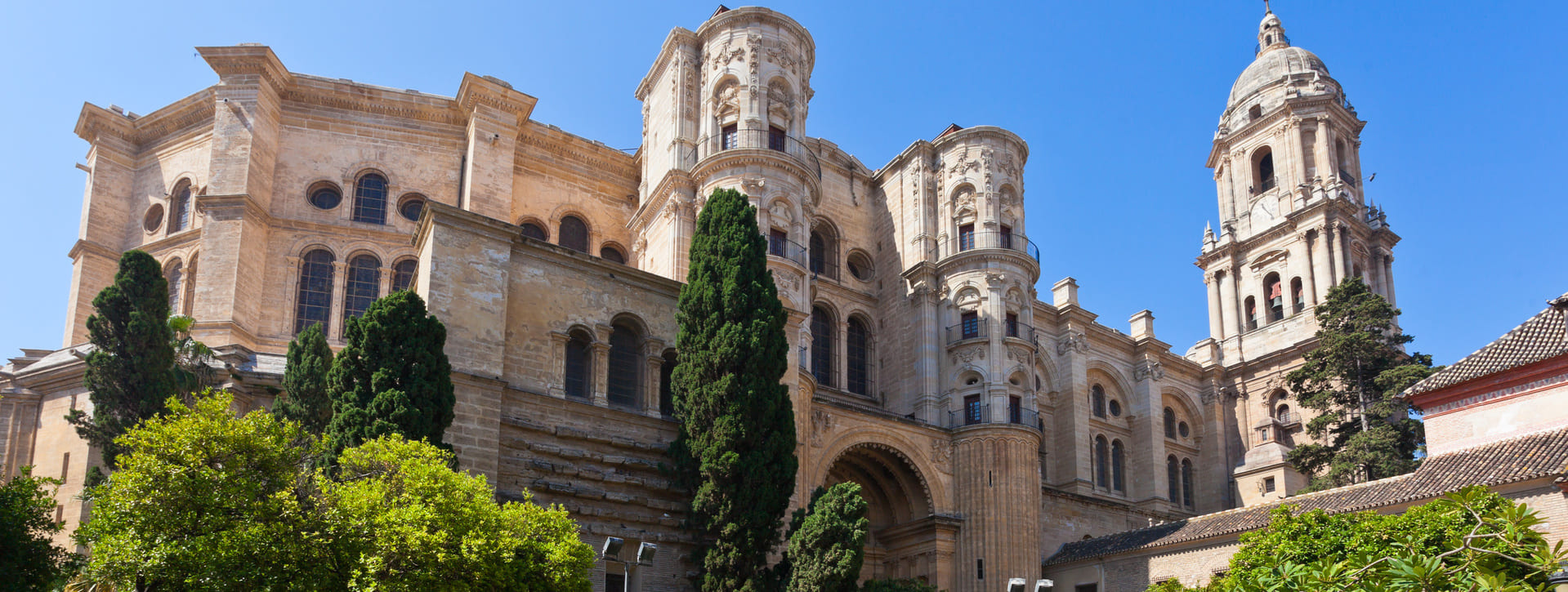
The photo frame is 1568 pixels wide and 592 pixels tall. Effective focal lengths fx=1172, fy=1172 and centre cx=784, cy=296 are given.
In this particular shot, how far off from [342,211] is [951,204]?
18.1m

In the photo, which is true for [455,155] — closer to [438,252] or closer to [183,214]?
[183,214]

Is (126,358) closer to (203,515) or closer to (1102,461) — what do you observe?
(203,515)

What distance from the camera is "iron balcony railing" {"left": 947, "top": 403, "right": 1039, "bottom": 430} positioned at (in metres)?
33.4

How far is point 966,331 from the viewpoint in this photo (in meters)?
35.2

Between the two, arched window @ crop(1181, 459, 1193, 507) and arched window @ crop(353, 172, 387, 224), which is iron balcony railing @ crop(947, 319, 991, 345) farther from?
arched window @ crop(353, 172, 387, 224)

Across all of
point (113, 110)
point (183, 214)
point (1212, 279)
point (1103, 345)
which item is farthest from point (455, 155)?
point (1212, 279)

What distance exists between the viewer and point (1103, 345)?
145ft

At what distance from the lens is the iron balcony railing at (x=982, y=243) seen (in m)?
35.6

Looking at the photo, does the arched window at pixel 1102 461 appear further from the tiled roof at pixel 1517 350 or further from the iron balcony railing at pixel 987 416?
the tiled roof at pixel 1517 350

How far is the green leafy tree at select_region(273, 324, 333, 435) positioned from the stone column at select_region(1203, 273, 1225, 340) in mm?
39061

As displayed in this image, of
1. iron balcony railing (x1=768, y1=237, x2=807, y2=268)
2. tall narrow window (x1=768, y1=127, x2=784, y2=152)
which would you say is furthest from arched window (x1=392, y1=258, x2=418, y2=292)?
tall narrow window (x1=768, y1=127, x2=784, y2=152)

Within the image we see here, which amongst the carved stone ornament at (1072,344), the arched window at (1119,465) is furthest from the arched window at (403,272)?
the arched window at (1119,465)

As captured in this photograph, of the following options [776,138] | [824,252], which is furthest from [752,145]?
[824,252]

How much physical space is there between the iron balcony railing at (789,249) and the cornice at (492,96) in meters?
9.08
